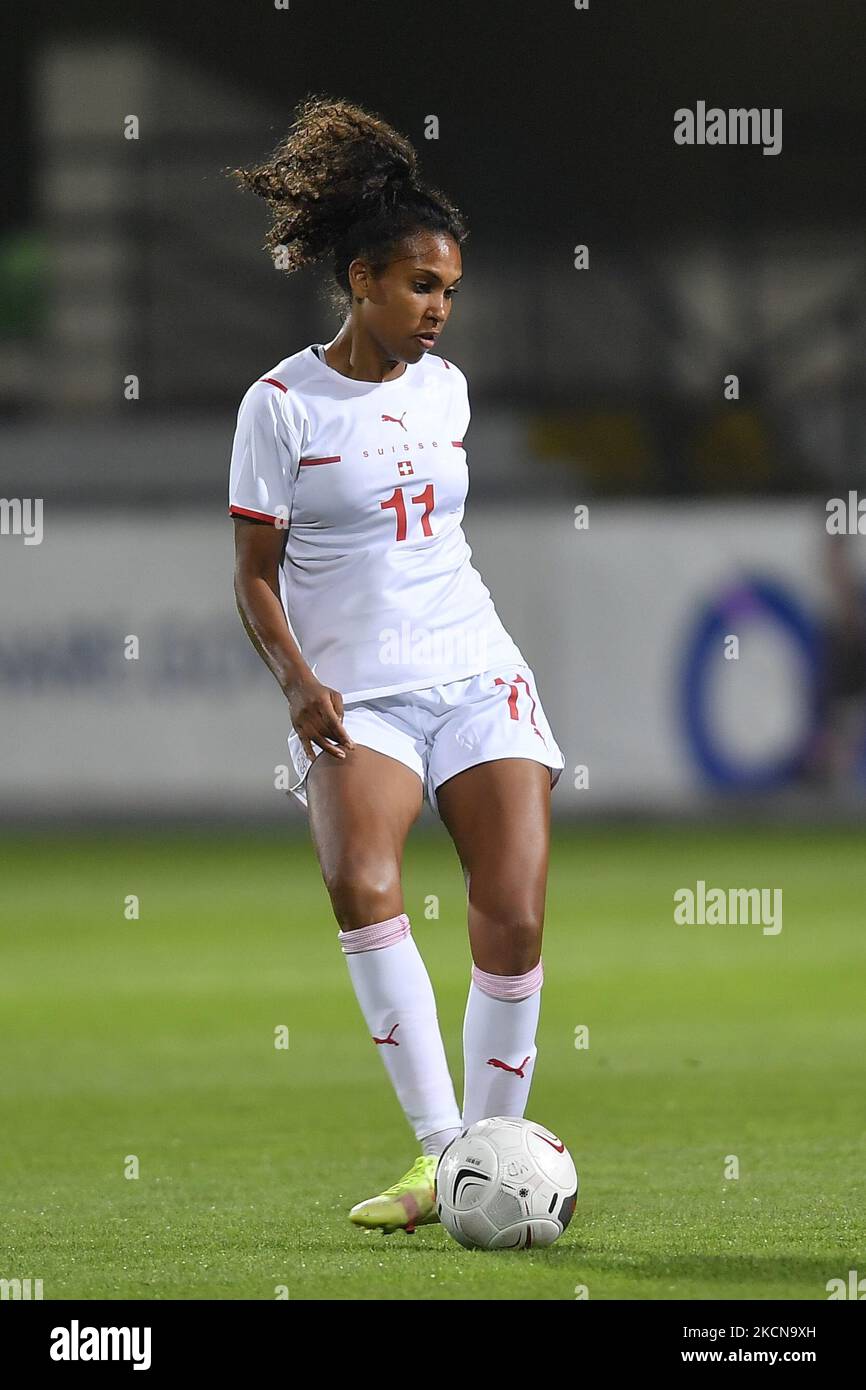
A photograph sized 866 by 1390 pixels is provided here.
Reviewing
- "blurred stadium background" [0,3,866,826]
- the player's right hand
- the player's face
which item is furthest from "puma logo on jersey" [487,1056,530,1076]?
"blurred stadium background" [0,3,866,826]

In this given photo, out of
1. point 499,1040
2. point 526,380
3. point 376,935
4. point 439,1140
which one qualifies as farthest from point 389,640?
point 526,380

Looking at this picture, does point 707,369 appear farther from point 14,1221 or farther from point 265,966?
point 14,1221

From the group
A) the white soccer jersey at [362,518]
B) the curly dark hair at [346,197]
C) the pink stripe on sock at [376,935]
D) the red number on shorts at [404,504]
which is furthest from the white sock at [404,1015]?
the curly dark hair at [346,197]

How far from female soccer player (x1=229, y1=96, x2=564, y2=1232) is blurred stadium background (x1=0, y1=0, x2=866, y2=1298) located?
0.52 meters

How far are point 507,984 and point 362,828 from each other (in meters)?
0.50

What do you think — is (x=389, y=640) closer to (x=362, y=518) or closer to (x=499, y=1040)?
(x=362, y=518)

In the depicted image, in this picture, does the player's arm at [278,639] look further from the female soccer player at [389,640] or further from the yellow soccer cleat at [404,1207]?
the yellow soccer cleat at [404,1207]

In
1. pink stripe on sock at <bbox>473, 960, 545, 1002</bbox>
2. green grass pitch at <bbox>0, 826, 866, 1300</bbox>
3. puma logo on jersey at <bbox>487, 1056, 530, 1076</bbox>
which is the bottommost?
green grass pitch at <bbox>0, 826, 866, 1300</bbox>

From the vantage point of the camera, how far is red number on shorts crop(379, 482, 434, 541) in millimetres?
4773

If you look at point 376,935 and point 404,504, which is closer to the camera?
point 376,935

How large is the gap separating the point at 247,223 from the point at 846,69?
762cm

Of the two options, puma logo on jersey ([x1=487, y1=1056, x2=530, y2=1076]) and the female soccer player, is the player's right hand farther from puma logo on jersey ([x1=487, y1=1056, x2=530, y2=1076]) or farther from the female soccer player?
puma logo on jersey ([x1=487, y1=1056, x2=530, y2=1076])

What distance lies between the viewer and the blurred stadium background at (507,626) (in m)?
5.79

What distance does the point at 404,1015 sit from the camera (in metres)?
4.69
